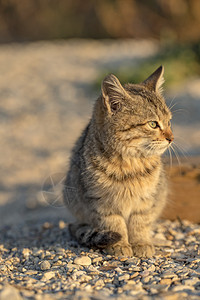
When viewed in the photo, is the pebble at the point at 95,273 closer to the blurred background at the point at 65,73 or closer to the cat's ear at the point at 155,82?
the blurred background at the point at 65,73

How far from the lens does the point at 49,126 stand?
8.43 metres

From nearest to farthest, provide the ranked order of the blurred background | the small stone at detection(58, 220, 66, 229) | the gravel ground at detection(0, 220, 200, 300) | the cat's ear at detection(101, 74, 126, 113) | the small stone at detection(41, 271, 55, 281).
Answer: the gravel ground at detection(0, 220, 200, 300)
the small stone at detection(41, 271, 55, 281)
the cat's ear at detection(101, 74, 126, 113)
the small stone at detection(58, 220, 66, 229)
the blurred background

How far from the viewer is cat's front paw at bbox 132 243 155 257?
10.7 feet

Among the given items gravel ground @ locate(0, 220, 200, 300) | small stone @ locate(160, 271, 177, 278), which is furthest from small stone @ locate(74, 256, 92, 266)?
small stone @ locate(160, 271, 177, 278)

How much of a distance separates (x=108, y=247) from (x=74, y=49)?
404 inches

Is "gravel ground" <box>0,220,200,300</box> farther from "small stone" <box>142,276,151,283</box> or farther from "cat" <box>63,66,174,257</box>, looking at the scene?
"cat" <box>63,66,174,257</box>

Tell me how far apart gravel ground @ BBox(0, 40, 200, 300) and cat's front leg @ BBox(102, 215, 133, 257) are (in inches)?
3.0

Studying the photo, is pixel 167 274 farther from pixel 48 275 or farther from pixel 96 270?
pixel 48 275

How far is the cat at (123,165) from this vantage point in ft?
10.2

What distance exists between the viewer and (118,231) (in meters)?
3.31

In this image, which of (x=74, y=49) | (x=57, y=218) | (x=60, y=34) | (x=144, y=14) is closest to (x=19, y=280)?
(x=57, y=218)

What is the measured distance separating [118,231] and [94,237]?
19cm

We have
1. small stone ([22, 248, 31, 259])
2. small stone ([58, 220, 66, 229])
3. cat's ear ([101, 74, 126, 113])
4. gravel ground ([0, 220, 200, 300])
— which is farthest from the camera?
small stone ([58, 220, 66, 229])

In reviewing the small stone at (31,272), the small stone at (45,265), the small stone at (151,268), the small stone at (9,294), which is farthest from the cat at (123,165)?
the small stone at (9,294)
